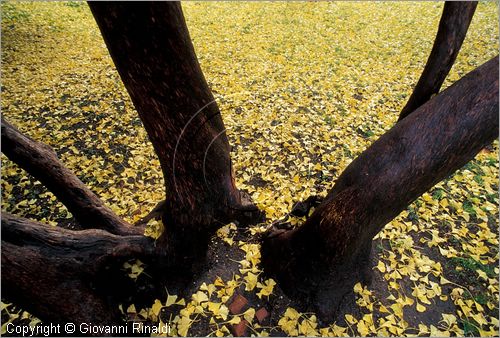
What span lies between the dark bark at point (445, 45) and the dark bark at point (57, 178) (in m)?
2.65

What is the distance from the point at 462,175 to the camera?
406 cm

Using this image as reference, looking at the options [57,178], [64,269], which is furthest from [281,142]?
[64,269]

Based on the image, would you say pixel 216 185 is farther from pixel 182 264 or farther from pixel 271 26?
pixel 271 26

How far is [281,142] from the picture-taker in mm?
4719

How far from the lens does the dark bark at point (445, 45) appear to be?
183 centimetres

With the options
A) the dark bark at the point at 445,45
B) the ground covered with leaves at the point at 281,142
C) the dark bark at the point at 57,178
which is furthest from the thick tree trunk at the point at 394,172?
the dark bark at the point at 57,178

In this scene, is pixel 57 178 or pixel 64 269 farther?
pixel 57 178

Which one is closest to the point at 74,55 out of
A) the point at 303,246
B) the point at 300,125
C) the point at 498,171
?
the point at 300,125

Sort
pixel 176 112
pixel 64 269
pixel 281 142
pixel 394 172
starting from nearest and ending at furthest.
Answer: pixel 394 172, pixel 176 112, pixel 64 269, pixel 281 142

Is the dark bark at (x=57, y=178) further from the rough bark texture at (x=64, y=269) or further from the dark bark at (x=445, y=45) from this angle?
the dark bark at (x=445, y=45)

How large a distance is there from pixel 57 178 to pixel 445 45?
10.5 ft

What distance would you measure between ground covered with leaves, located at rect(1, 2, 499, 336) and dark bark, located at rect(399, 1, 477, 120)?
1.49 meters

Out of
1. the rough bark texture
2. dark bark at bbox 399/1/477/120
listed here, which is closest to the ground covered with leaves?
the rough bark texture

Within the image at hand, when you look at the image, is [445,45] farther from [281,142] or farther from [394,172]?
[281,142]
